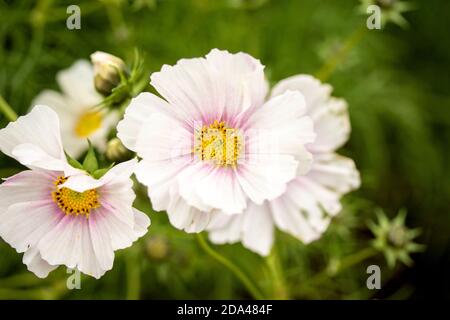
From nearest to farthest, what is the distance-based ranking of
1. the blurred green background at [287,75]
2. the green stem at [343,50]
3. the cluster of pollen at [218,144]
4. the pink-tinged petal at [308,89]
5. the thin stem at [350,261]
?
the cluster of pollen at [218,144]
the pink-tinged petal at [308,89]
the green stem at [343,50]
the thin stem at [350,261]
the blurred green background at [287,75]

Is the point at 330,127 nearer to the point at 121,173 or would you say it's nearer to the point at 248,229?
the point at 248,229

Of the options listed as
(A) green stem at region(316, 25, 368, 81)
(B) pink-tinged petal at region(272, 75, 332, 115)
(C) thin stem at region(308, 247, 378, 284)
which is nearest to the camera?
(B) pink-tinged petal at region(272, 75, 332, 115)

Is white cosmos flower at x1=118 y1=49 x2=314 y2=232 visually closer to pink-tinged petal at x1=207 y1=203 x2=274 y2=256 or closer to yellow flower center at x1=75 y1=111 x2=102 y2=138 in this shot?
pink-tinged petal at x1=207 y1=203 x2=274 y2=256

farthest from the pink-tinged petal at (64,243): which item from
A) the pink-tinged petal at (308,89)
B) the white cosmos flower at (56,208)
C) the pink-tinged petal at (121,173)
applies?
the pink-tinged petal at (308,89)

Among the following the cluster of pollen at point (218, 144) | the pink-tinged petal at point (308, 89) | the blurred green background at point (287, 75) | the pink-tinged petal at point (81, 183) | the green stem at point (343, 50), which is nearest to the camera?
the pink-tinged petal at point (81, 183)

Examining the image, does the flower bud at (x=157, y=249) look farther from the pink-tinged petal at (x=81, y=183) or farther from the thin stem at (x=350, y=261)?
the pink-tinged petal at (x=81, y=183)

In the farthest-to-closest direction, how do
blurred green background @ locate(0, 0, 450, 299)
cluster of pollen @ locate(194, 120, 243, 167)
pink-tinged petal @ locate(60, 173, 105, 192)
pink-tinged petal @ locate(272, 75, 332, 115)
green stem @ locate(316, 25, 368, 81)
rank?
blurred green background @ locate(0, 0, 450, 299), green stem @ locate(316, 25, 368, 81), pink-tinged petal @ locate(272, 75, 332, 115), cluster of pollen @ locate(194, 120, 243, 167), pink-tinged petal @ locate(60, 173, 105, 192)

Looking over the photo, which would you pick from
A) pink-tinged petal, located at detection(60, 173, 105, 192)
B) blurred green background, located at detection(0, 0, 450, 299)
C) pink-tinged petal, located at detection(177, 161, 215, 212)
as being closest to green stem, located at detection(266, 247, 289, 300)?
blurred green background, located at detection(0, 0, 450, 299)
